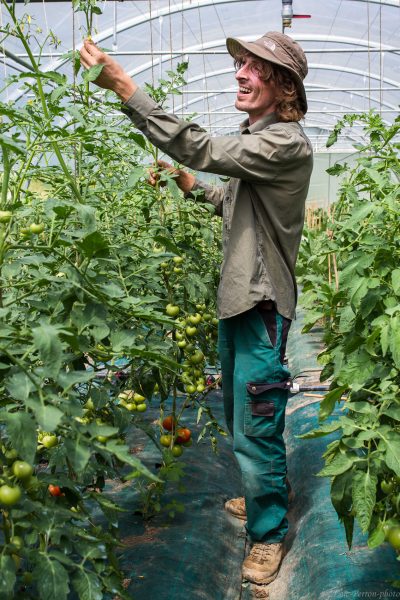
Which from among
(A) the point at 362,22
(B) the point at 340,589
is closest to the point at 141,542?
(B) the point at 340,589

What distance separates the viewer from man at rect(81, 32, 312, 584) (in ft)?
8.22

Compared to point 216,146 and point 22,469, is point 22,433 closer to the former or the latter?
point 22,469

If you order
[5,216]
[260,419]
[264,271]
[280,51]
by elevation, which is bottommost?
[260,419]

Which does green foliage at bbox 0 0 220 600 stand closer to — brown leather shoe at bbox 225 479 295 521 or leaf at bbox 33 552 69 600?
leaf at bbox 33 552 69 600

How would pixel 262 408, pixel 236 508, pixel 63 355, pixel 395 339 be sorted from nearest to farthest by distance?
pixel 63 355 → pixel 395 339 → pixel 262 408 → pixel 236 508

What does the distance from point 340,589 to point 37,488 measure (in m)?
1.13

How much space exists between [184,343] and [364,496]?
1064 millimetres

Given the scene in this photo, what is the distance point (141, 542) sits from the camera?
2.52 m

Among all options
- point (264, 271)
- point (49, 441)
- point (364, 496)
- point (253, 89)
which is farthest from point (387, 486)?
point (253, 89)

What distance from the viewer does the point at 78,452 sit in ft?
3.83

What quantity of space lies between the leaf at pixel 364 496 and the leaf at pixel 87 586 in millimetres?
632

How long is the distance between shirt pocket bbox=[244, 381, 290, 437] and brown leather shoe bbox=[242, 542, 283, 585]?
1.31ft

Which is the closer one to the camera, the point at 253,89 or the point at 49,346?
the point at 49,346

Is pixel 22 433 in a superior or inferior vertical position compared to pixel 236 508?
superior
